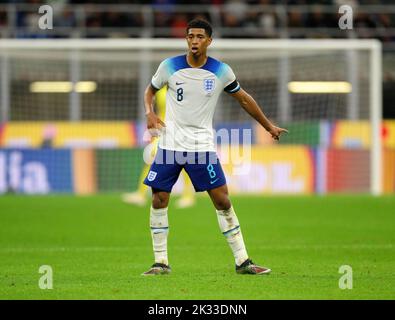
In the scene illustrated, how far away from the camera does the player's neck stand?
9.51 m

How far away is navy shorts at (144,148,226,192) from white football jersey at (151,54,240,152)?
0.07 metres

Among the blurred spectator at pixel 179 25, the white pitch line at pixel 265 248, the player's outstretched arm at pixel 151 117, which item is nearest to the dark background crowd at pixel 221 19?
the blurred spectator at pixel 179 25

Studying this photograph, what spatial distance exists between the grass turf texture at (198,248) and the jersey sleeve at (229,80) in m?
1.77

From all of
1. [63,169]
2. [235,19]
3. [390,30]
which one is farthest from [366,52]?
[63,169]

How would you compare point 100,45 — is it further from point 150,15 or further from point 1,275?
point 1,275

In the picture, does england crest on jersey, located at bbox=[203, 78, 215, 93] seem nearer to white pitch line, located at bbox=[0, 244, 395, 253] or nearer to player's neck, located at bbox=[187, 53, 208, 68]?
player's neck, located at bbox=[187, 53, 208, 68]

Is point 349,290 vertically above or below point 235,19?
below

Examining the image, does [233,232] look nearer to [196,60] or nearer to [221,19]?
[196,60]

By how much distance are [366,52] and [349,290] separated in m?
17.0

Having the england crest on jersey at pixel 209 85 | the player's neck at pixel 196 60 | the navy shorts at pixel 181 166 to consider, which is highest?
the player's neck at pixel 196 60

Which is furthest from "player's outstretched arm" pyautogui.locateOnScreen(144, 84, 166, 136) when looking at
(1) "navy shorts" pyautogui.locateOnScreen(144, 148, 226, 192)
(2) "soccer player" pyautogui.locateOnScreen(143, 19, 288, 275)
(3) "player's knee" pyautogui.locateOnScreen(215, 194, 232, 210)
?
(3) "player's knee" pyautogui.locateOnScreen(215, 194, 232, 210)

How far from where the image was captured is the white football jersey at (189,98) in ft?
31.2

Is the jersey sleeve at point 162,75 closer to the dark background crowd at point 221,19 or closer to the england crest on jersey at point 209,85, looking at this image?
the england crest on jersey at point 209,85
